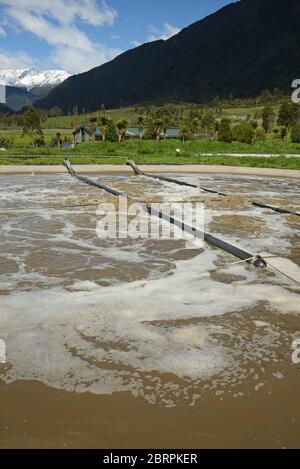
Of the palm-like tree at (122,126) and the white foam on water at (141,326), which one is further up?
the palm-like tree at (122,126)

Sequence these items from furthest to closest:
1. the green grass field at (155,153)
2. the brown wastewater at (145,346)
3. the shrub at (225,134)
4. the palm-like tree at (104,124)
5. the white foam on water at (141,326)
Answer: the shrub at (225,134), the palm-like tree at (104,124), the green grass field at (155,153), the white foam on water at (141,326), the brown wastewater at (145,346)

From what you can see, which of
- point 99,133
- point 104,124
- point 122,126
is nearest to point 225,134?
point 122,126

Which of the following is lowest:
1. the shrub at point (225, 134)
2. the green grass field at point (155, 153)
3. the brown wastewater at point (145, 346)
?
the brown wastewater at point (145, 346)

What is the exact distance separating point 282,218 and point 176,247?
5.18 m

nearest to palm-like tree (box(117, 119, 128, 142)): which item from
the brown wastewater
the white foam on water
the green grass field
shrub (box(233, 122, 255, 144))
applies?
the green grass field

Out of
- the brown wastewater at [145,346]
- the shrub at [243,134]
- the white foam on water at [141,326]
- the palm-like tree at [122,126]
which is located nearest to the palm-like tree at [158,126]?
the palm-like tree at [122,126]

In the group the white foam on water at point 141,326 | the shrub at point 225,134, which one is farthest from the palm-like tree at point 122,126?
the white foam on water at point 141,326

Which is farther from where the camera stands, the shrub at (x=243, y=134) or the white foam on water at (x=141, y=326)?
the shrub at (x=243, y=134)

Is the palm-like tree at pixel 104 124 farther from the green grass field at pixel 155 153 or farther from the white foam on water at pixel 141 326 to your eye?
the white foam on water at pixel 141 326

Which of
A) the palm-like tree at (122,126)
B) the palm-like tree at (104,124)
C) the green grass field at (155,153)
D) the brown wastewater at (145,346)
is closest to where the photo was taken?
the brown wastewater at (145,346)

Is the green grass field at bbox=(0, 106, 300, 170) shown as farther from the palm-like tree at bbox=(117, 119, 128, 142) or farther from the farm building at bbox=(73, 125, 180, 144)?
the farm building at bbox=(73, 125, 180, 144)

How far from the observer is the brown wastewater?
3578mm

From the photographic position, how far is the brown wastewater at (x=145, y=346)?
3.58 metres

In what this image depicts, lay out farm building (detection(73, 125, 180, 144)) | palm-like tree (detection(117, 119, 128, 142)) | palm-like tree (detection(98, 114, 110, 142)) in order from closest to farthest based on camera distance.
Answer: palm-like tree (detection(117, 119, 128, 142))
palm-like tree (detection(98, 114, 110, 142))
farm building (detection(73, 125, 180, 144))
